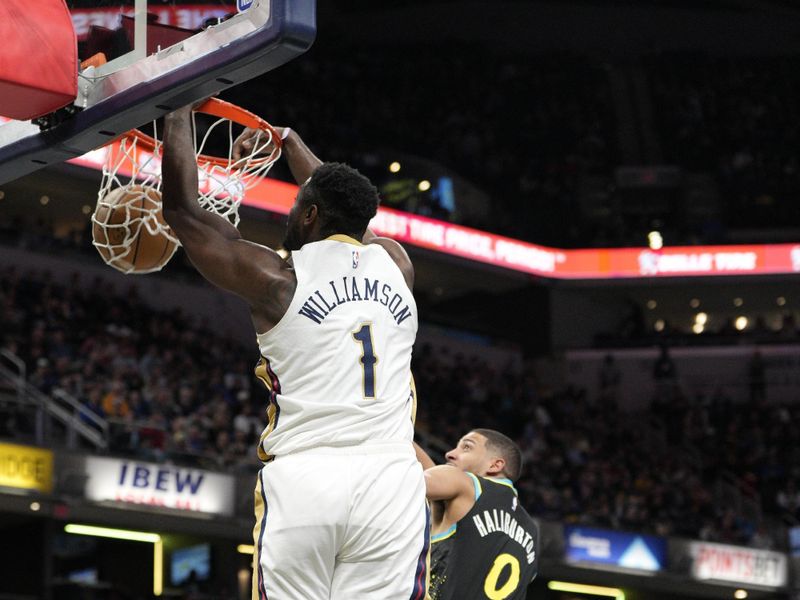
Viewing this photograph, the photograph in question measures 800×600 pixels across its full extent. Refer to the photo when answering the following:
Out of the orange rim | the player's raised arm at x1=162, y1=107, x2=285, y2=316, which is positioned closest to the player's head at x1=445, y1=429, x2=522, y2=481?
the orange rim

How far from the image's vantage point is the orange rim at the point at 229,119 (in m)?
4.94

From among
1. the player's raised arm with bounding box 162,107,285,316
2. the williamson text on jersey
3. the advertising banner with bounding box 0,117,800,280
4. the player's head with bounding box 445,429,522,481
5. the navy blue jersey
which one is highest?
the advertising banner with bounding box 0,117,800,280

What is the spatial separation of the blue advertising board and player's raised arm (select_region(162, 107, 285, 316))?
16.6 meters

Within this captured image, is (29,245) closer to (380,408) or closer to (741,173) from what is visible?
(741,173)

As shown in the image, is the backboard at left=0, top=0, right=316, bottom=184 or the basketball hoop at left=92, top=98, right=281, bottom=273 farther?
the basketball hoop at left=92, top=98, right=281, bottom=273

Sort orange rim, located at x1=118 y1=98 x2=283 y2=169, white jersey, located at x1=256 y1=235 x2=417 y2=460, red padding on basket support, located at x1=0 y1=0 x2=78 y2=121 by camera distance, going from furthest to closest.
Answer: orange rim, located at x1=118 y1=98 x2=283 y2=169 < red padding on basket support, located at x1=0 y1=0 x2=78 y2=121 < white jersey, located at x1=256 y1=235 x2=417 y2=460

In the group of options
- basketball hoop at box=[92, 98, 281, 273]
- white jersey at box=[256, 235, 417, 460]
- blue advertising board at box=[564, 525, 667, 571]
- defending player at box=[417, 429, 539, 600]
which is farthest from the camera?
blue advertising board at box=[564, 525, 667, 571]

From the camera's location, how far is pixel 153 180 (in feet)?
19.0

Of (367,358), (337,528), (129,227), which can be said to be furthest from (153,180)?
(337,528)

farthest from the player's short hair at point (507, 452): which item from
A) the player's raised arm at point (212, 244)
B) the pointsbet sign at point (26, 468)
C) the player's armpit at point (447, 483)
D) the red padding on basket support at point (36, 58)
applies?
the pointsbet sign at point (26, 468)

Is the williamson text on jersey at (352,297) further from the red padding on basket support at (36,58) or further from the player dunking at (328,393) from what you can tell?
the red padding on basket support at (36,58)

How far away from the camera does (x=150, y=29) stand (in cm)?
454

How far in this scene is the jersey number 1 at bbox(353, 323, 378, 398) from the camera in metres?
4.06

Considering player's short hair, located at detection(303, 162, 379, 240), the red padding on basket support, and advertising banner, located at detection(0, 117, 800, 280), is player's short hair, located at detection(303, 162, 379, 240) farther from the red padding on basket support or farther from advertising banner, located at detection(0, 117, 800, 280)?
advertising banner, located at detection(0, 117, 800, 280)
